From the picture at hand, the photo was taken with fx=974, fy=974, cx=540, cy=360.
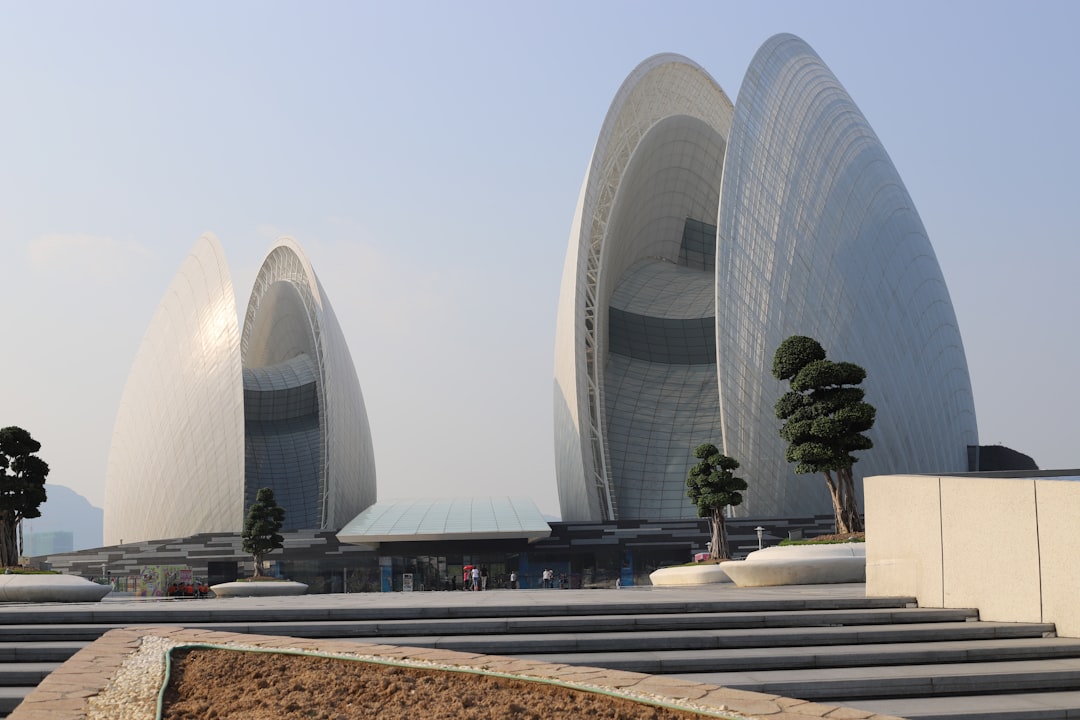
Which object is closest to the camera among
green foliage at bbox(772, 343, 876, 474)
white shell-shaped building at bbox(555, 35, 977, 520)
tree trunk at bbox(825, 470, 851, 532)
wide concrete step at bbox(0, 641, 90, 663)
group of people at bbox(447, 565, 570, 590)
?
wide concrete step at bbox(0, 641, 90, 663)

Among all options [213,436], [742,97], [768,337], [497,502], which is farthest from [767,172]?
[213,436]

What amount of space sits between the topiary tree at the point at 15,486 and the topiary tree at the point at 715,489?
1854 cm

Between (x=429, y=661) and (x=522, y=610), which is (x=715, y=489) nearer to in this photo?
(x=522, y=610)

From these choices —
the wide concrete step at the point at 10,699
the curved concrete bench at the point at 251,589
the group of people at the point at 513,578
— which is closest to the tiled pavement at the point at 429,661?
the wide concrete step at the point at 10,699

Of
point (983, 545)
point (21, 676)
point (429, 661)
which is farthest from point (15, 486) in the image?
point (983, 545)

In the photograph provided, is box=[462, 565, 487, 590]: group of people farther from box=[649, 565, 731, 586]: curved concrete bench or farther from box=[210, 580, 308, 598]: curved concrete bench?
box=[649, 565, 731, 586]: curved concrete bench

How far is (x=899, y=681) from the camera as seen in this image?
7.88 metres

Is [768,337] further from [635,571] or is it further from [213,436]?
[213,436]

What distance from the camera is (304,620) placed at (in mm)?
10586

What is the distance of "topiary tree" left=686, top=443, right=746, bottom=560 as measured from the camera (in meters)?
30.0

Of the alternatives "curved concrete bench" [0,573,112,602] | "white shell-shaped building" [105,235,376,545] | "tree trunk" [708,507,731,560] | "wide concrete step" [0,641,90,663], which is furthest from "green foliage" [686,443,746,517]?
"white shell-shaped building" [105,235,376,545]

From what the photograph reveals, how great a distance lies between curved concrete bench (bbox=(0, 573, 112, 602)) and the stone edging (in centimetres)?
1385

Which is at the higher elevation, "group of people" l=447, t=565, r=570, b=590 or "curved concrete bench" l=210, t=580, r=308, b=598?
"curved concrete bench" l=210, t=580, r=308, b=598

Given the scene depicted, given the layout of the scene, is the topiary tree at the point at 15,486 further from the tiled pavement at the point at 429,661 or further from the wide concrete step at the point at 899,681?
the wide concrete step at the point at 899,681
